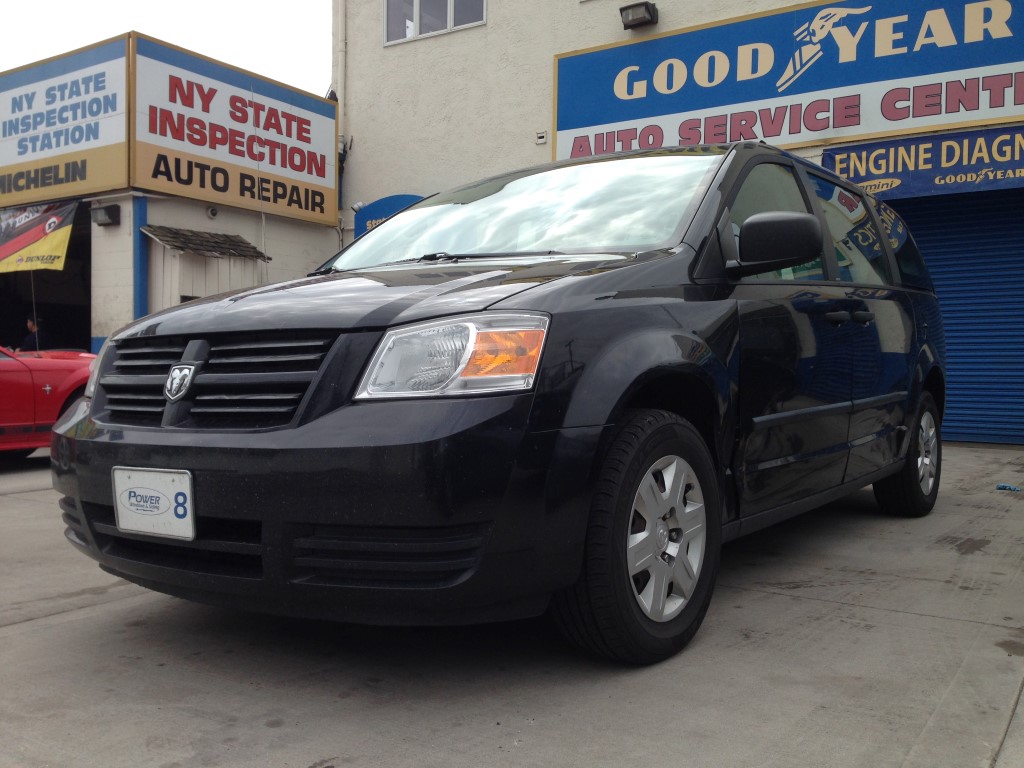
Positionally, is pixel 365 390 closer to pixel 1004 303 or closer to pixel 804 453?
pixel 804 453

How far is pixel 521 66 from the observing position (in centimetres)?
1262

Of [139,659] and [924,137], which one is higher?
[924,137]

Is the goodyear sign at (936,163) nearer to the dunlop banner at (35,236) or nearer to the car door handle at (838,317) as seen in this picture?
the car door handle at (838,317)

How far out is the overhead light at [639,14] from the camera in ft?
36.4

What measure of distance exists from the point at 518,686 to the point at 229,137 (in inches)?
463

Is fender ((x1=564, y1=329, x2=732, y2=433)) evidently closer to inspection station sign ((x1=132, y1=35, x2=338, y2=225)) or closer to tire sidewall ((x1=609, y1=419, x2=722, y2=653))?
tire sidewall ((x1=609, y1=419, x2=722, y2=653))

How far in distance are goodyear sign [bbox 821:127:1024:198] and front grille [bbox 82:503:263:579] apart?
28.0ft

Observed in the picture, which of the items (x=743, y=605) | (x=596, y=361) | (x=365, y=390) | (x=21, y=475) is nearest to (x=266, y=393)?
(x=365, y=390)

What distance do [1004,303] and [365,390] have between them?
8.81 meters

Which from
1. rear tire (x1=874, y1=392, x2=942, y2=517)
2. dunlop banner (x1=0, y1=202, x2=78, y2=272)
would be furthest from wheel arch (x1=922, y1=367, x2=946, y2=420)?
dunlop banner (x1=0, y1=202, x2=78, y2=272)

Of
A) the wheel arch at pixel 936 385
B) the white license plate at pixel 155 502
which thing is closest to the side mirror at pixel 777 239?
the white license plate at pixel 155 502

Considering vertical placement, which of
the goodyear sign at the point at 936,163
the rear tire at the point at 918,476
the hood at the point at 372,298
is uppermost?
the goodyear sign at the point at 936,163

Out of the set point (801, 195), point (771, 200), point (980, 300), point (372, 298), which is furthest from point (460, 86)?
point (372, 298)

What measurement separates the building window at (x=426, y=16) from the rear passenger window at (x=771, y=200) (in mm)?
10110
